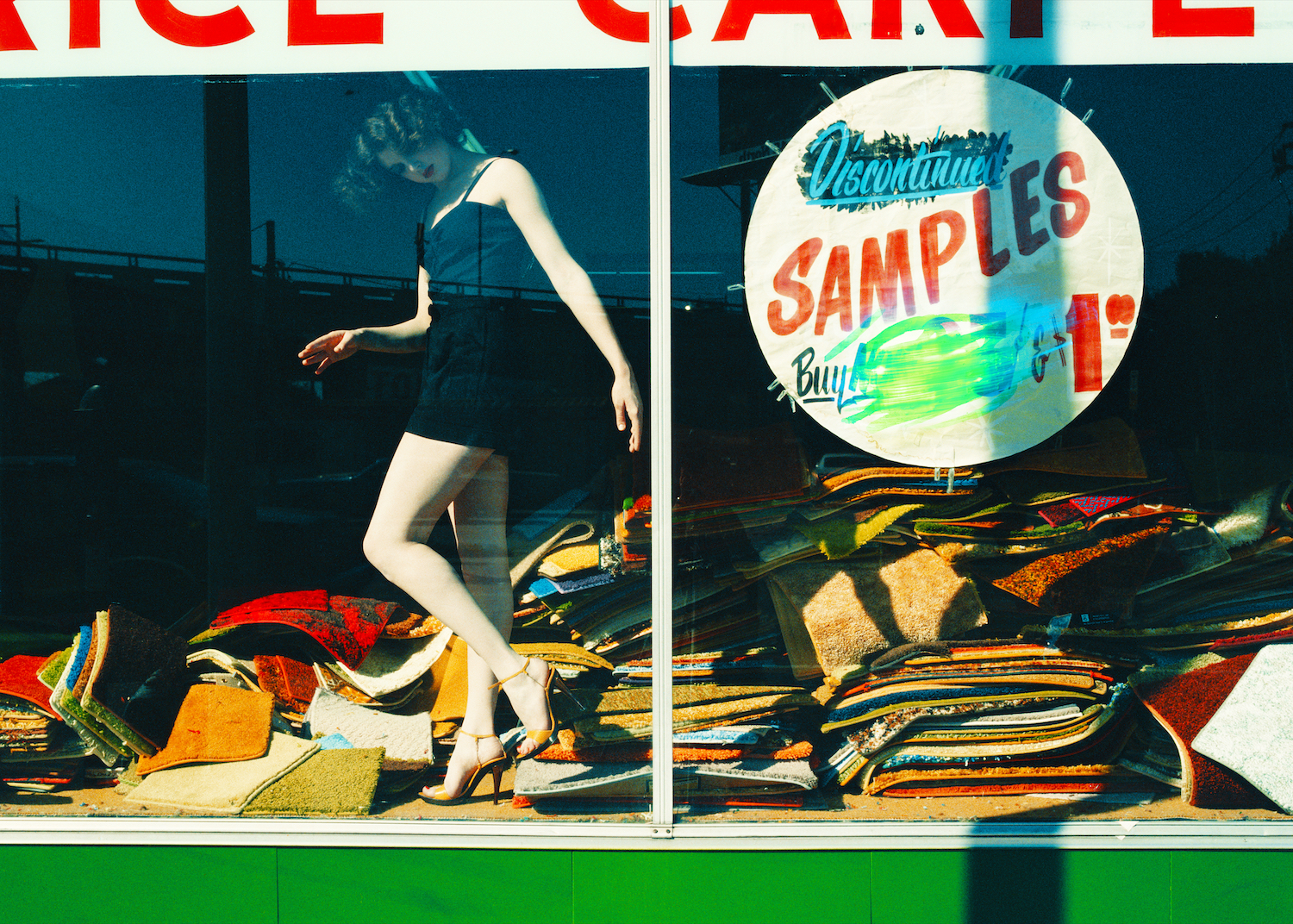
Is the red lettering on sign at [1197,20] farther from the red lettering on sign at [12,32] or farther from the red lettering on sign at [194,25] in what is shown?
the red lettering on sign at [12,32]

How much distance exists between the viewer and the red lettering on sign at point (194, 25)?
2.50 m

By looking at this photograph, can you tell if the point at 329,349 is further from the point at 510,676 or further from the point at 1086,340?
the point at 1086,340

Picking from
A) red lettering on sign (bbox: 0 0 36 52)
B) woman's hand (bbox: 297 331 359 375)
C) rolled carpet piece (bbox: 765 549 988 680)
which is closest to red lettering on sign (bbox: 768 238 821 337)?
rolled carpet piece (bbox: 765 549 988 680)

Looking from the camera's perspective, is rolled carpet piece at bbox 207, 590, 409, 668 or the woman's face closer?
the woman's face

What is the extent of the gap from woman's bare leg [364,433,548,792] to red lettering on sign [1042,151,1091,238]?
5.86 ft

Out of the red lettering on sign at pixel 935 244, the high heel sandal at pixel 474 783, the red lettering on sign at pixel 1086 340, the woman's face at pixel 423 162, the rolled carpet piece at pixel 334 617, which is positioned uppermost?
the woman's face at pixel 423 162

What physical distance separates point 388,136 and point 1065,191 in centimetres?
200

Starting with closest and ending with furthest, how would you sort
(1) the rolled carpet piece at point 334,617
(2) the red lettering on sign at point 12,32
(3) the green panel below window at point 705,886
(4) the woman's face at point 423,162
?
(3) the green panel below window at point 705,886 < (2) the red lettering on sign at point 12,32 < (4) the woman's face at point 423,162 < (1) the rolled carpet piece at point 334,617

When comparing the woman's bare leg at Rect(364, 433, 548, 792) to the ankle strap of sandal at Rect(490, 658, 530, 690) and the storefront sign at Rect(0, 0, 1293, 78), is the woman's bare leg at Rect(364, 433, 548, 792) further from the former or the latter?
the storefront sign at Rect(0, 0, 1293, 78)

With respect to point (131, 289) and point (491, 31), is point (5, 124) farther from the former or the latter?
point (491, 31)

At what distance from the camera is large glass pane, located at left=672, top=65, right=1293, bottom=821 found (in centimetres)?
255

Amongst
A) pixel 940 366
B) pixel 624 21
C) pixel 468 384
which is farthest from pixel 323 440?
pixel 940 366

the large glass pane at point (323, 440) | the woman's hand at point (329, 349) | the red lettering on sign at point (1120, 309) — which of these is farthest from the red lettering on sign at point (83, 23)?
the red lettering on sign at point (1120, 309)

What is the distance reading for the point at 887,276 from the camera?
2.59 metres
